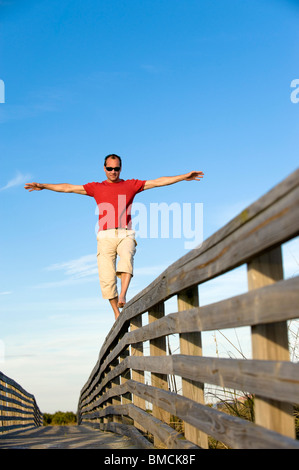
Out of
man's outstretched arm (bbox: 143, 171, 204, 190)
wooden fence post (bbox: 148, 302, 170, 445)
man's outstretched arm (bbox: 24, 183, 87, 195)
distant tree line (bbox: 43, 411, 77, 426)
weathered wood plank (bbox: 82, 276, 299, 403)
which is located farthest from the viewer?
distant tree line (bbox: 43, 411, 77, 426)

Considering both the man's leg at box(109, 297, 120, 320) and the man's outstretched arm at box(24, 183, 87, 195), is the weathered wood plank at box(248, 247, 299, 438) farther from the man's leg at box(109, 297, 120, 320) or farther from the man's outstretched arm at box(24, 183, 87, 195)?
the man's outstretched arm at box(24, 183, 87, 195)

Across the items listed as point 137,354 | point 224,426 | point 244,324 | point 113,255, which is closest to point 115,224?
point 113,255

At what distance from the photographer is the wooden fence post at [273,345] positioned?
94.1 inches

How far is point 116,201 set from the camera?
785 cm

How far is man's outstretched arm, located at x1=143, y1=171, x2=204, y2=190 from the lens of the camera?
7486 millimetres

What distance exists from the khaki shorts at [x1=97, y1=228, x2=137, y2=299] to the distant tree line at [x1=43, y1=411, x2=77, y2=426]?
2355 cm

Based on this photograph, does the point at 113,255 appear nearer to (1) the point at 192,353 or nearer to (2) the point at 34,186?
(2) the point at 34,186

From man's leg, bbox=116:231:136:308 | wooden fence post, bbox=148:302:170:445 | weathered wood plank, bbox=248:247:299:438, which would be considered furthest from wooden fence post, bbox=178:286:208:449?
man's leg, bbox=116:231:136:308

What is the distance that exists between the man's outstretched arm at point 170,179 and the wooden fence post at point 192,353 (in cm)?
390

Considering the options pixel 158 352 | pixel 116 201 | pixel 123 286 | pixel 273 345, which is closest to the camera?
pixel 273 345

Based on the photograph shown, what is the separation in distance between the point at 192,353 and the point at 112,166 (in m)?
4.71

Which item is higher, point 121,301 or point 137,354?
point 121,301
